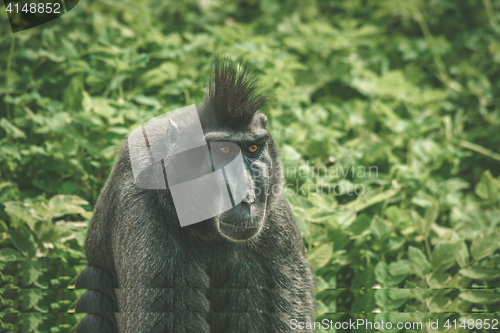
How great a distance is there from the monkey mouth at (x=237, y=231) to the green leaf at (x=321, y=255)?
37.8 inches

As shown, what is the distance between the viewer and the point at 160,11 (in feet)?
19.5

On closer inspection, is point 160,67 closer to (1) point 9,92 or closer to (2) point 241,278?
(1) point 9,92

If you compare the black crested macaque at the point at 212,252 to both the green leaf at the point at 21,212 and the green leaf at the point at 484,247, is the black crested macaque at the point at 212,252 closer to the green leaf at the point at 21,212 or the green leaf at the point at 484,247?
the green leaf at the point at 21,212

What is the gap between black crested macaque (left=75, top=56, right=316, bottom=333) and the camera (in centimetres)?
222

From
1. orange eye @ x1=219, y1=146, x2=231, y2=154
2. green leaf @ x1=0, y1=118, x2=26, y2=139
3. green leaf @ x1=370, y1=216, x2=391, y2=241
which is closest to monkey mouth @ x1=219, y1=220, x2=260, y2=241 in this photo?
orange eye @ x1=219, y1=146, x2=231, y2=154

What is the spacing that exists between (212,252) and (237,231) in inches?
11.9

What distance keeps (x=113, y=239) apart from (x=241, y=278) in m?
0.68

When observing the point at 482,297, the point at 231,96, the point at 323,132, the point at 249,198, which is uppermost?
the point at 231,96

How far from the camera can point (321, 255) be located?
10.0ft

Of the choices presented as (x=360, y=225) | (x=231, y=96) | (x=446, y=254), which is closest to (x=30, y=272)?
(x=231, y=96)

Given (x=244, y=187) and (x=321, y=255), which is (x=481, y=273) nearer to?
(x=321, y=255)

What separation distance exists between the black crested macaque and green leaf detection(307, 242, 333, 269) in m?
0.38

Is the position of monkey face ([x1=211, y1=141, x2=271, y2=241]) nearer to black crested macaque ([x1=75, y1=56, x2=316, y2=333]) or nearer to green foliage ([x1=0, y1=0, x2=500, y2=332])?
black crested macaque ([x1=75, y1=56, x2=316, y2=333])

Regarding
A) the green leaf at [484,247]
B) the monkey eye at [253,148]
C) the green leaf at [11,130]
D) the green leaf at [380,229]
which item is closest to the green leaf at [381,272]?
the green leaf at [380,229]
